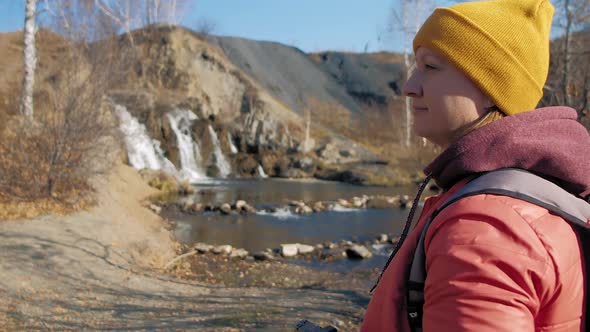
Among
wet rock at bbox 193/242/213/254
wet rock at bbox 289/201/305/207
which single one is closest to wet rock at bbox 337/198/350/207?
wet rock at bbox 289/201/305/207

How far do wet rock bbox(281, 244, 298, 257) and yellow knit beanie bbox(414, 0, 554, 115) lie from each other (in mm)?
10704

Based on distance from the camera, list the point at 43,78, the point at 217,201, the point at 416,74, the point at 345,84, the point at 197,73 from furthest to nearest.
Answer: the point at 345,84
the point at 197,73
the point at 217,201
the point at 43,78
the point at 416,74

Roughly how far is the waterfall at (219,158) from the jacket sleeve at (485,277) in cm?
2893

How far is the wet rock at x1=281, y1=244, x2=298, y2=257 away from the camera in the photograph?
466 inches

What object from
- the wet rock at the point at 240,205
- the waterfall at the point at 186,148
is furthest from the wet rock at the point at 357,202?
the waterfall at the point at 186,148

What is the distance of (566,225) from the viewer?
118cm

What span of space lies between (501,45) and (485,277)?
65 centimetres

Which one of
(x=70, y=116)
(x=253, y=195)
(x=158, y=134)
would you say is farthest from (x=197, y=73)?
(x=70, y=116)

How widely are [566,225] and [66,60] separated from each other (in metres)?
13.3

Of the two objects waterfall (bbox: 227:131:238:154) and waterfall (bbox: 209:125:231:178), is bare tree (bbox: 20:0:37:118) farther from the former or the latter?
waterfall (bbox: 227:131:238:154)

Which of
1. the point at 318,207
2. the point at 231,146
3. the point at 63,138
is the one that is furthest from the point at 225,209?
the point at 231,146

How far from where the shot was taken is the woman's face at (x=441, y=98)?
1.36 meters

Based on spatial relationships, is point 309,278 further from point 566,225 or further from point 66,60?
point 566,225

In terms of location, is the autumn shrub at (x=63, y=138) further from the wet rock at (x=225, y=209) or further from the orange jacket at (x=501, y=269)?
the orange jacket at (x=501, y=269)
